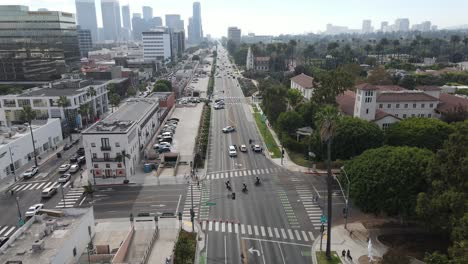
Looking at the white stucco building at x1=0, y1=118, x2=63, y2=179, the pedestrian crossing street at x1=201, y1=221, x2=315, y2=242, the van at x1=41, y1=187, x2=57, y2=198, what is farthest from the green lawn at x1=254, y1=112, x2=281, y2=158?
the white stucco building at x1=0, y1=118, x2=63, y2=179

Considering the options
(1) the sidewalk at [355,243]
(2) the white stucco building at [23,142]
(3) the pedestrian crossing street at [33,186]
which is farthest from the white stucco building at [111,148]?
(1) the sidewalk at [355,243]

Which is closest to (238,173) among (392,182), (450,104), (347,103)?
(392,182)

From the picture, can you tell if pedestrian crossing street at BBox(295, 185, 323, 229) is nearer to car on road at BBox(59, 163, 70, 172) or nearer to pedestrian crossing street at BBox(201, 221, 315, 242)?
pedestrian crossing street at BBox(201, 221, 315, 242)

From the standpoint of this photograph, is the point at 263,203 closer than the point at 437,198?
No

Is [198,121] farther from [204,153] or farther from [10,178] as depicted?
[10,178]

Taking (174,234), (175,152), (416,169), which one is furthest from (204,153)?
(416,169)

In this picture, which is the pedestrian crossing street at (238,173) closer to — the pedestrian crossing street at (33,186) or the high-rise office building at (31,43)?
the pedestrian crossing street at (33,186)
